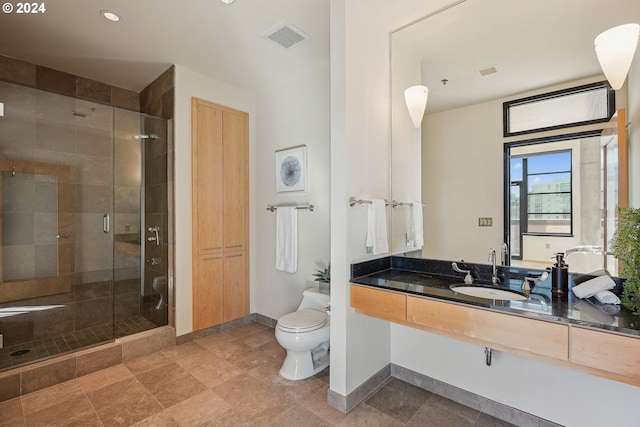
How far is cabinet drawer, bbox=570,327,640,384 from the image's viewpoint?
1.08 m

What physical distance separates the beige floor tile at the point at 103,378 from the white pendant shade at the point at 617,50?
3.58m

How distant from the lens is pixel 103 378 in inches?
89.5

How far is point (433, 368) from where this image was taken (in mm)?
2084

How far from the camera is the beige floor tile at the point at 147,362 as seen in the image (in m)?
2.41

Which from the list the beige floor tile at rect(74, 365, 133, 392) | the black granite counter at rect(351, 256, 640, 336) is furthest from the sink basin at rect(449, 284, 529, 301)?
the beige floor tile at rect(74, 365, 133, 392)

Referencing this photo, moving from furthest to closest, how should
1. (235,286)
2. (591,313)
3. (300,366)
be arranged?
(235,286), (300,366), (591,313)

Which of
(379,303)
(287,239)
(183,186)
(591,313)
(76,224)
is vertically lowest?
(379,303)

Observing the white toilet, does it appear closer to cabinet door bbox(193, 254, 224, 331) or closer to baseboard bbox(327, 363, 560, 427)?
baseboard bbox(327, 363, 560, 427)

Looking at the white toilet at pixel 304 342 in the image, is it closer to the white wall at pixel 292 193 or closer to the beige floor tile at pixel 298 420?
the beige floor tile at pixel 298 420

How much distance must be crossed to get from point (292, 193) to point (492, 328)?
7.08 ft

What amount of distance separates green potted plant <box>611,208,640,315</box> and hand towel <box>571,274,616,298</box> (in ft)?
0.21

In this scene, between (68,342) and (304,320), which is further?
(68,342)

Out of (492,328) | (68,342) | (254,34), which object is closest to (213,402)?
(68,342)

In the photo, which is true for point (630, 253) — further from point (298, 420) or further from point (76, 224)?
point (76, 224)
